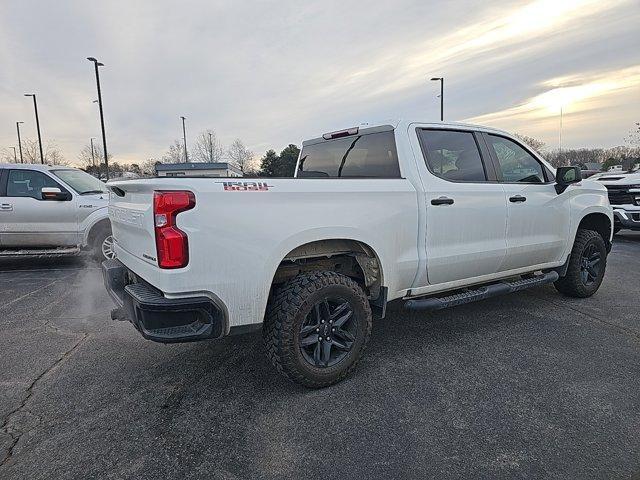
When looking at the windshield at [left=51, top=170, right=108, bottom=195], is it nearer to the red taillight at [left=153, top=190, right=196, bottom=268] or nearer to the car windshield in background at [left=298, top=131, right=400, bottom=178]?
the car windshield in background at [left=298, top=131, right=400, bottom=178]

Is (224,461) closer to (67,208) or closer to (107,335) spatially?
(107,335)

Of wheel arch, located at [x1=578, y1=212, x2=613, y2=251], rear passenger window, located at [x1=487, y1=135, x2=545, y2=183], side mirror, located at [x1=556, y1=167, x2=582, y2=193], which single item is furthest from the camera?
wheel arch, located at [x1=578, y1=212, x2=613, y2=251]

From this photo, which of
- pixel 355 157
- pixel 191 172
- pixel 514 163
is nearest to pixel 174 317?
pixel 191 172

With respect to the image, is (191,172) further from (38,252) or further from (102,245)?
(38,252)

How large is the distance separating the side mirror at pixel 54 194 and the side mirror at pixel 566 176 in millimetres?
7389

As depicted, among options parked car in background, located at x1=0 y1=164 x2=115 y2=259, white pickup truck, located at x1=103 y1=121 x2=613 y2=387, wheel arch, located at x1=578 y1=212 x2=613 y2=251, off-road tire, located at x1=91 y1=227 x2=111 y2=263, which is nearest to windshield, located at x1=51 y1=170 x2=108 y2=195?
parked car in background, located at x1=0 y1=164 x2=115 y2=259

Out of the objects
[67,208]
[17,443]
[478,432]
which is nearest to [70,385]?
[17,443]

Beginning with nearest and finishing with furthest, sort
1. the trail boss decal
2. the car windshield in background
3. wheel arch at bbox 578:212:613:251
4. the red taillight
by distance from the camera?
the red taillight
the trail boss decal
the car windshield in background
wheel arch at bbox 578:212:613:251

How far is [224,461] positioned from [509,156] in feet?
12.5

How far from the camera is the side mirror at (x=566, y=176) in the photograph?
4344 millimetres

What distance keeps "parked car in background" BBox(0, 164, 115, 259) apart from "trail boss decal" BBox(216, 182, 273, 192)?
5.48m

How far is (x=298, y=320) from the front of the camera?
2.84 metres

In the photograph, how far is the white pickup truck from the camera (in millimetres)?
2529

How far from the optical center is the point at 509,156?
4.29 m
